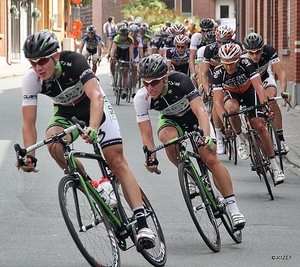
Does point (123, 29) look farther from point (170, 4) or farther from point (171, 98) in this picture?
point (170, 4)

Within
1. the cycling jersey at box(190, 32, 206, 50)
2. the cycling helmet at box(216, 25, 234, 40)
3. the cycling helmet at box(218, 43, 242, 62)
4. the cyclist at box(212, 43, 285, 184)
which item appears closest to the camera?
the cycling helmet at box(218, 43, 242, 62)

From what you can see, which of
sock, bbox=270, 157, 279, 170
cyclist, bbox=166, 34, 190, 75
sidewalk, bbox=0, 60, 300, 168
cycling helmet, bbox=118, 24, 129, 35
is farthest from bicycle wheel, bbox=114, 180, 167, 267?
cycling helmet, bbox=118, 24, 129, 35

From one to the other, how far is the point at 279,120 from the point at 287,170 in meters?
0.73

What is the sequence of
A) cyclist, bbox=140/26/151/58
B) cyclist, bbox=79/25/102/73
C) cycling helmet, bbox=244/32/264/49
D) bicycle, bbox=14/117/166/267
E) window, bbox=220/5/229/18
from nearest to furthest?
bicycle, bbox=14/117/166/267 < cycling helmet, bbox=244/32/264/49 < cyclist, bbox=79/25/102/73 < cyclist, bbox=140/26/151/58 < window, bbox=220/5/229/18

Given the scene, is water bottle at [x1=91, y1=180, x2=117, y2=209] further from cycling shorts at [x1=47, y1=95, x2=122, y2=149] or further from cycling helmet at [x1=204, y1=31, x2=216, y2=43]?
cycling helmet at [x1=204, y1=31, x2=216, y2=43]

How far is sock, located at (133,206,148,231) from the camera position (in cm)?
742

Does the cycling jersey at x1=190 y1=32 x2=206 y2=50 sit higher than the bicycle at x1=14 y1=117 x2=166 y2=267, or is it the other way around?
the cycling jersey at x1=190 y1=32 x2=206 y2=50

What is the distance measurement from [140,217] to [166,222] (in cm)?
225

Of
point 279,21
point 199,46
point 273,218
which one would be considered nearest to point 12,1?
point 279,21

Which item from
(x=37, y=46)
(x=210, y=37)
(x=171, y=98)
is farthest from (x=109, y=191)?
(x=210, y=37)

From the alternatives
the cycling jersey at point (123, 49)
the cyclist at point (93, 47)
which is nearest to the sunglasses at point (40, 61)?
the cycling jersey at point (123, 49)

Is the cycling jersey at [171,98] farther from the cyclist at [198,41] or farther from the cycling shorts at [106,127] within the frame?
the cyclist at [198,41]

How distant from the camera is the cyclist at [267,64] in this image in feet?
44.6

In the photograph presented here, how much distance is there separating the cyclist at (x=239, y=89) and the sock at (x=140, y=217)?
14.7 ft
